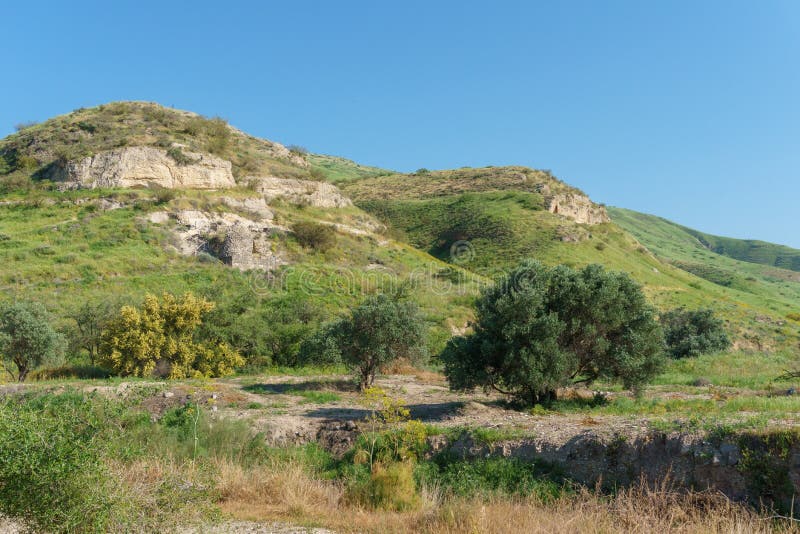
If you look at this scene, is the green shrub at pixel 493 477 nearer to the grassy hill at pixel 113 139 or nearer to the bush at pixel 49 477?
the bush at pixel 49 477

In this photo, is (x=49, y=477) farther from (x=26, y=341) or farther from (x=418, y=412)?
(x=26, y=341)

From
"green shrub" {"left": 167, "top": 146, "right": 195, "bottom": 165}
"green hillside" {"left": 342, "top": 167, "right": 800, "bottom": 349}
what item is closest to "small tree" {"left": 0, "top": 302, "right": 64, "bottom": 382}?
"green shrub" {"left": 167, "top": 146, "right": 195, "bottom": 165}

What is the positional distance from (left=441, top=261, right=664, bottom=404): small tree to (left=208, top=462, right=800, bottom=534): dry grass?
4181 mm

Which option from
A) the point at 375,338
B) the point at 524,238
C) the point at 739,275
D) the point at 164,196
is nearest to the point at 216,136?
the point at 164,196

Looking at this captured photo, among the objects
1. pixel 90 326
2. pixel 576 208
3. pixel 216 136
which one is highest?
pixel 216 136

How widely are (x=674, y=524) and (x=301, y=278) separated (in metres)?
32.5

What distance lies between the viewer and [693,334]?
30.0m

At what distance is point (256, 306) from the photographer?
29.5m

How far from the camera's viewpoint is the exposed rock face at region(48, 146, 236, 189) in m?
45.5

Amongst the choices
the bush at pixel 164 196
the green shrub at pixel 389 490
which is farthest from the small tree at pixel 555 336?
the bush at pixel 164 196

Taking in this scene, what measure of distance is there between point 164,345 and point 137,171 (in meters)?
32.3

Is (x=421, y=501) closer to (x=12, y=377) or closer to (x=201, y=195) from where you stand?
(x=12, y=377)

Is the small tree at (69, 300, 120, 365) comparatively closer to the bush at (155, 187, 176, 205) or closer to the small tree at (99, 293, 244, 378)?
the small tree at (99, 293, 244, 378)

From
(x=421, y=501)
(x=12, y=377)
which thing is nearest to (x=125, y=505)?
(x=421, y=501)
